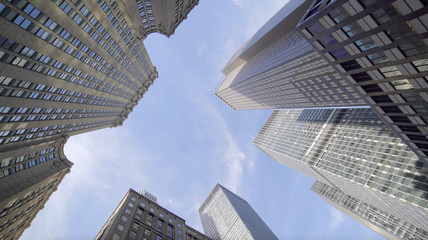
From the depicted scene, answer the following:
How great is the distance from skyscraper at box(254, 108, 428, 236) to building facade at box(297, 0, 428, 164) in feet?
66.3

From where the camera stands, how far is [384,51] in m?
30.2

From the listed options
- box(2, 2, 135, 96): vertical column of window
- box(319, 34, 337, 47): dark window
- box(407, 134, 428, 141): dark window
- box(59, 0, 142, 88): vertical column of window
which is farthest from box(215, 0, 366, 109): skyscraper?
box(2, 2, 135, 96): vertical column of window

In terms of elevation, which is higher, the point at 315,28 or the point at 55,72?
the point at 315,28

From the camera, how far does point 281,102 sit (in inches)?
4636

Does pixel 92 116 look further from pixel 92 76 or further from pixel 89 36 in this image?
pixel 89 36

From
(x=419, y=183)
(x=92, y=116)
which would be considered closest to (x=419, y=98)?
(x=419, y=183)

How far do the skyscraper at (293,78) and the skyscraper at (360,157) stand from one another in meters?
16.0

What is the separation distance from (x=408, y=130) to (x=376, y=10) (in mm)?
25420

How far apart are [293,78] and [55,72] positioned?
73010mm

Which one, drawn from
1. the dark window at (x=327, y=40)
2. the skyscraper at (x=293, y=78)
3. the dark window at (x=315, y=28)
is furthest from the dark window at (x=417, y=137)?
the dark window at (x=315, y=28)

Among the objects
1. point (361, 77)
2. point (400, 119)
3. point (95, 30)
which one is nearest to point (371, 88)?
point (361, 77)

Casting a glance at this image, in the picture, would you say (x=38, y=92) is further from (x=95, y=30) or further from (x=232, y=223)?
(x=232, y=223)

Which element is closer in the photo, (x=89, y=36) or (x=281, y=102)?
(x=89, y=36)

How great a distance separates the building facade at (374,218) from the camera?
101875mm
